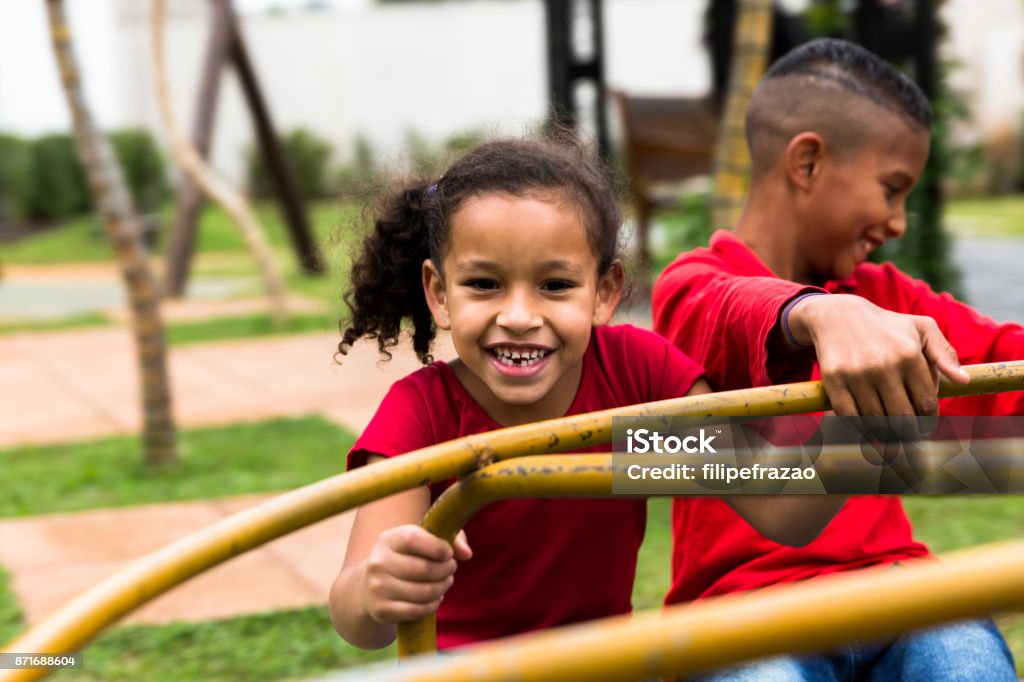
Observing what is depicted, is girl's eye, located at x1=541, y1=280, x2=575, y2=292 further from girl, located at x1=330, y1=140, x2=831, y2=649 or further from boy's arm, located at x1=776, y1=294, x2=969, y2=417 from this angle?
boy's arm, located at x1=776, y1=294, x2=969, y2=417

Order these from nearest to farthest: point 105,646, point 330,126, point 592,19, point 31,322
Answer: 1. point 105,646
2. point 592,19
3. point 31,322
4. point 330,126

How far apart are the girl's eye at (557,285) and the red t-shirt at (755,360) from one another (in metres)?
0.21

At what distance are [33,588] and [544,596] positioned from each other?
92.1 inches

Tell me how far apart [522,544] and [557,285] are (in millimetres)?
327

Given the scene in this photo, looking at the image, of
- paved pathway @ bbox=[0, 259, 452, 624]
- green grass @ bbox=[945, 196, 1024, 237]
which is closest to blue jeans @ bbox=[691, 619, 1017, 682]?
paved pathway @ bbox=[0, 259, 452, 624]

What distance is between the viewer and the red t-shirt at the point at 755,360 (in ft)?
5.14

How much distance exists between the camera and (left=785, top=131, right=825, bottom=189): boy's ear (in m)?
1.90

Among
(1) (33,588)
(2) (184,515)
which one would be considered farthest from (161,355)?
(1) (33,588)

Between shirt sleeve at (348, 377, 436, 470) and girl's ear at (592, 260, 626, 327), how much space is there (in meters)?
0.25

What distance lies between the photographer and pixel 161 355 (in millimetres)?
4723

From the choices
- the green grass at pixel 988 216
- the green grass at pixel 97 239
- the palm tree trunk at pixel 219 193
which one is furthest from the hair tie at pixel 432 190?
the green grass at pixel 97 239

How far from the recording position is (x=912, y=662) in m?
1.58

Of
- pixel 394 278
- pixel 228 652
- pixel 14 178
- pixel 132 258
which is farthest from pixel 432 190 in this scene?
pixel 14 178

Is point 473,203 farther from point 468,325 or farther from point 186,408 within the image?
point 186,408
